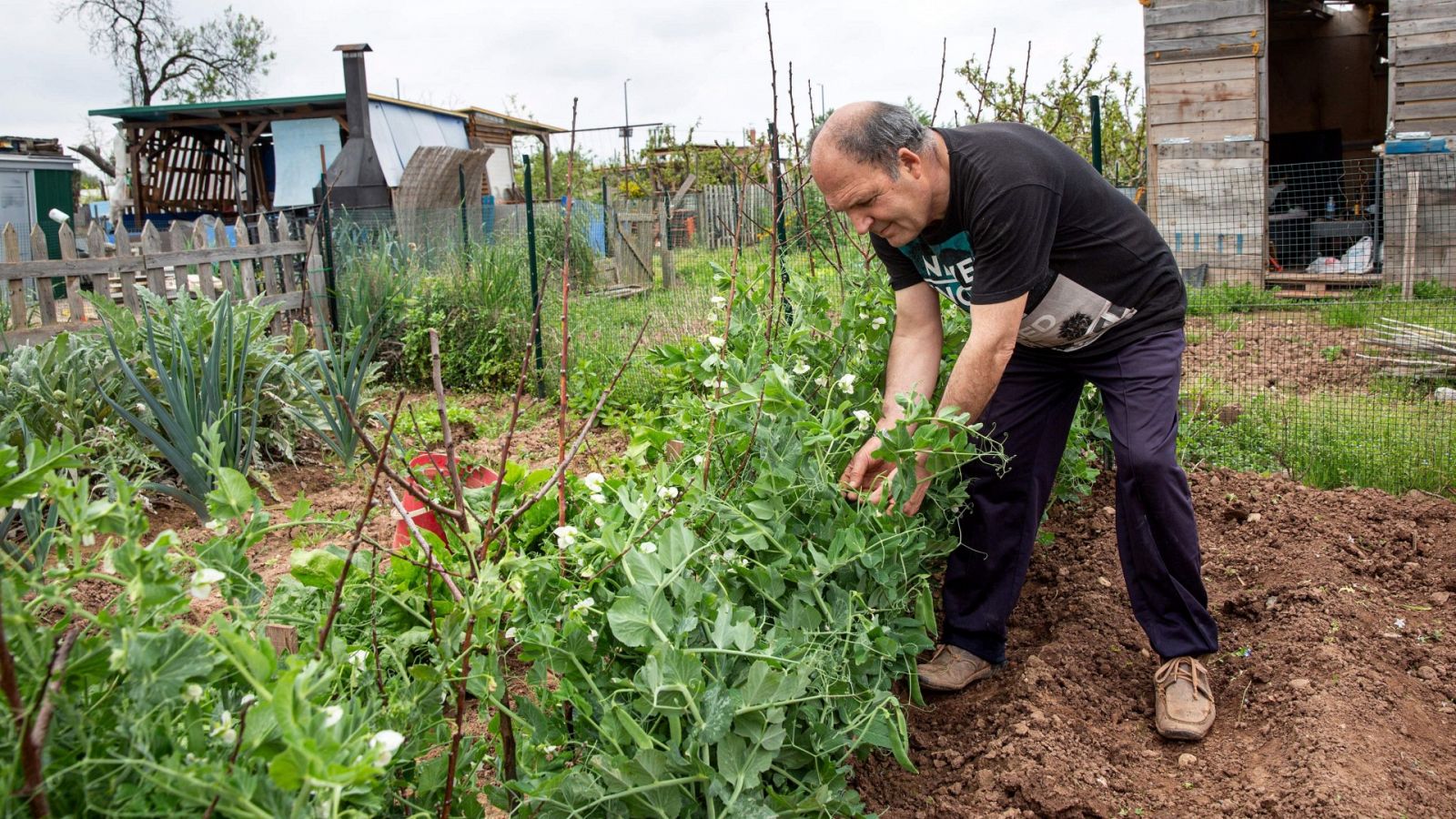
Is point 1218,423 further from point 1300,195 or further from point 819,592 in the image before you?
point 1300,195

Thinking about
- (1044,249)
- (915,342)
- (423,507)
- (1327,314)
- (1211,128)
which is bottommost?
(423,507)

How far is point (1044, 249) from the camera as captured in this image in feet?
7.79

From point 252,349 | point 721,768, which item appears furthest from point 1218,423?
point 252,349

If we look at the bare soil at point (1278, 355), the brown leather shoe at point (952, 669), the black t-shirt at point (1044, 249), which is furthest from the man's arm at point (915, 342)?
the bare soil at point (1278, 355)

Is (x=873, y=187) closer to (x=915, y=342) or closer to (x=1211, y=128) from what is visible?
(x=915, y=342)

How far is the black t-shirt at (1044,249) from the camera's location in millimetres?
2326

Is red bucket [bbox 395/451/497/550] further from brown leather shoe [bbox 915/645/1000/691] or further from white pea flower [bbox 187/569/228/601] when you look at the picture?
white pea flower [bbox 187/569/228/601]

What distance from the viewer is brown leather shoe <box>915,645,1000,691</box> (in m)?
2.80

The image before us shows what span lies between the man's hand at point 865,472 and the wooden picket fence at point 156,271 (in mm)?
3782

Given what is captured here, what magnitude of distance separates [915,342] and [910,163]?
0.57 m

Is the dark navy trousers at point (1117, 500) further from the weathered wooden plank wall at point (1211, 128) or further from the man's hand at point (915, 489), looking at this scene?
the weathered wooden plank wall at point (1211, 128)

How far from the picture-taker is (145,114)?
16.9 meters

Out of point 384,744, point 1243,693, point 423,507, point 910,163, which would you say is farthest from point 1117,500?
point 384,744

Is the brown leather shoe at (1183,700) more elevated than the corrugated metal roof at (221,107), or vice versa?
the corrugated metal roof at (221,107)
